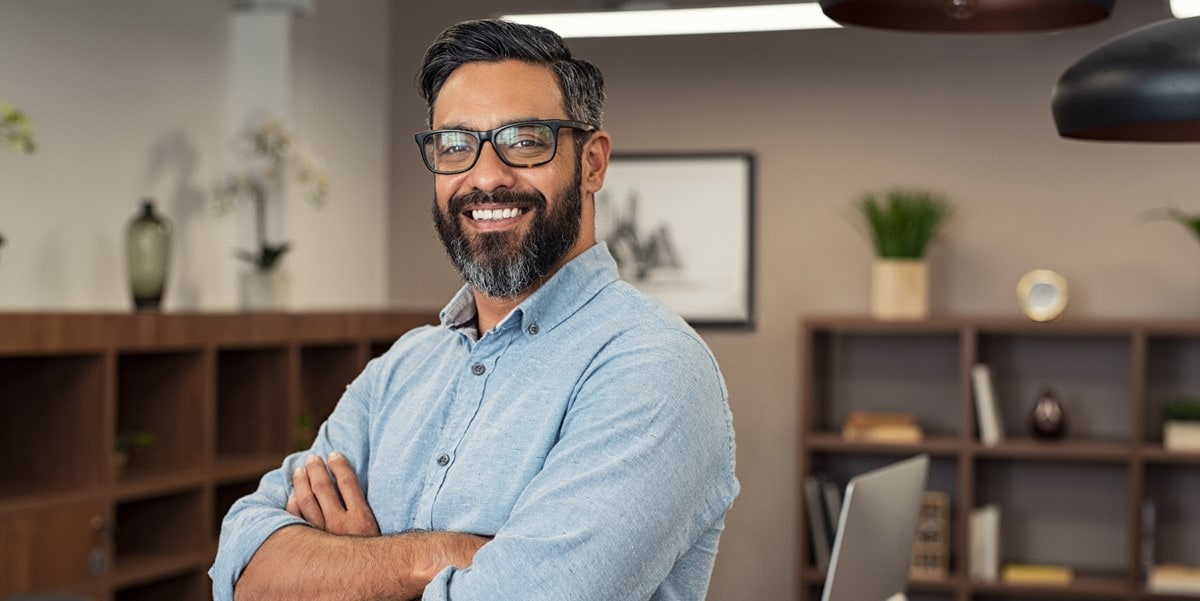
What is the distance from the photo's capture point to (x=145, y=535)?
4.37m

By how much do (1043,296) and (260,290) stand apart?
293cm

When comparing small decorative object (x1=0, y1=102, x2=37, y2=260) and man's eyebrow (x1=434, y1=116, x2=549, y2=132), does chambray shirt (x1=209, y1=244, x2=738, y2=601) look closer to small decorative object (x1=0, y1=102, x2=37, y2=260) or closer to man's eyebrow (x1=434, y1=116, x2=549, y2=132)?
man's eyebrow (x1=434, y1=116, x2=549, y2=132)

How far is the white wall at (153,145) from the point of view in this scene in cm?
416

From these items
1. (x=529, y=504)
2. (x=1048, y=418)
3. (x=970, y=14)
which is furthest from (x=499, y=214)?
(x=1048, y=418)

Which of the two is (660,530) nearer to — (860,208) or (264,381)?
(264,381)

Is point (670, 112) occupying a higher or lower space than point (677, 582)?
higher

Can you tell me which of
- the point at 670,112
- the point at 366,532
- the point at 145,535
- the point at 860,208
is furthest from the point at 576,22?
the point at 366,532

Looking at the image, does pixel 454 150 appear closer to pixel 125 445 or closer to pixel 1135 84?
pixel 1135 84

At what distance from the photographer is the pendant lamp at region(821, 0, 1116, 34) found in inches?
76.5

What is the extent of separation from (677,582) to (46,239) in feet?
10.3

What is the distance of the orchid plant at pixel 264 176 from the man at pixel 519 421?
10.1 feet

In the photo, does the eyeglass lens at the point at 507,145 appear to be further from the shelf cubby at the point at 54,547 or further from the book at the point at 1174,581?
the book at the point at 1174,581

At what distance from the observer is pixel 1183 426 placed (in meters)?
5.09

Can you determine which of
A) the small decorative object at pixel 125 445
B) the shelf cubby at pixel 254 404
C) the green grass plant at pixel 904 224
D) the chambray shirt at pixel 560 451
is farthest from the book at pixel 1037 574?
the chambray shirt at pixel 560 451
